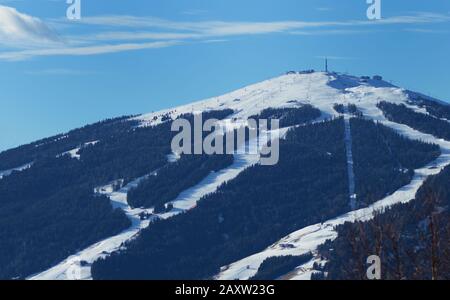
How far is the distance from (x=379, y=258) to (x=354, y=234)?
4.21 metres
